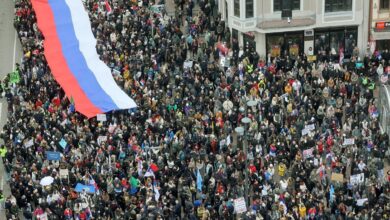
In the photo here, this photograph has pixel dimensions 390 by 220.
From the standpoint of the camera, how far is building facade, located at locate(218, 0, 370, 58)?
68.0m

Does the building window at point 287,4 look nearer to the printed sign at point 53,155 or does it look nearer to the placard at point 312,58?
the placard at point 312,58

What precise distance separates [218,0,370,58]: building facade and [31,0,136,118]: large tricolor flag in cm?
1106

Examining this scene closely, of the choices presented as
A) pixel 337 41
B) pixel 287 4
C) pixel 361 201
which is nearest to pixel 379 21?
pixel 337 41

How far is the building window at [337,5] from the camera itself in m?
67.8

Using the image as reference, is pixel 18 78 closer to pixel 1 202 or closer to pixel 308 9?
pixel 1 202

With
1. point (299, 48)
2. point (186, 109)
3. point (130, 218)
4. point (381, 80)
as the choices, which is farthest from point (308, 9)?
point (130, 218)

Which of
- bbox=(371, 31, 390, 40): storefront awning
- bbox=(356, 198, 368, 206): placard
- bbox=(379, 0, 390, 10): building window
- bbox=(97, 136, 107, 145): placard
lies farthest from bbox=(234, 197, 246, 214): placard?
bbox=(379, 0, 390, 10): building window

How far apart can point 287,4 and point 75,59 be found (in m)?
15.8

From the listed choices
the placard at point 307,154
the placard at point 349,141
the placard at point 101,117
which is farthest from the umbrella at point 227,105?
the placard at point 349,141

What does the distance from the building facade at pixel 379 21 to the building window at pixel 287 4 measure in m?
5.29

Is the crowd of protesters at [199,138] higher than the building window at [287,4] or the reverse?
the reverse

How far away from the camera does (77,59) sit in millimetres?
66000

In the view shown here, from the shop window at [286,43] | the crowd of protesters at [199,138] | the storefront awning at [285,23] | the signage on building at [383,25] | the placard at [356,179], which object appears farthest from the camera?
the shop window at [286,43]

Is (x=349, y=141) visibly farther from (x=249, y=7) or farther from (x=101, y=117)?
(x=249, y=7)
